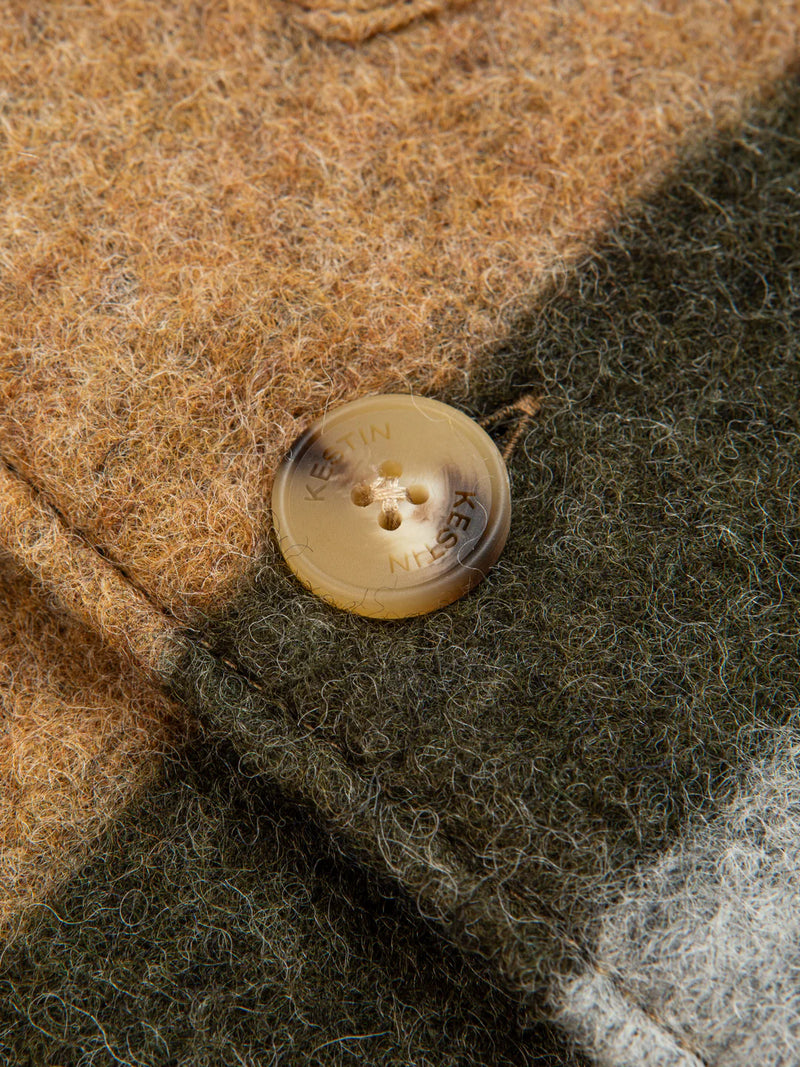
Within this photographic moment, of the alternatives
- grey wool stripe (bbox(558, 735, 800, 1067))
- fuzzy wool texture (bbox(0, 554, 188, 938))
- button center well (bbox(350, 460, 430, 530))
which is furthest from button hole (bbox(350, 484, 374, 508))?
grey wool stripe (bbox(558, 735, 800, 1067))

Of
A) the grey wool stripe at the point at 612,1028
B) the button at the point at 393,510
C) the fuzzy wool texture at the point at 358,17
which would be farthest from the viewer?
the fuzzy wool texture at the point at 358,17

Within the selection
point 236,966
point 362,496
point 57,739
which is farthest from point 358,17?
point 236,966

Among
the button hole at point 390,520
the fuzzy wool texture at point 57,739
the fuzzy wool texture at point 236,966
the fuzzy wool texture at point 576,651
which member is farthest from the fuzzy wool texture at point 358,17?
the fuzzy wool texture at point 236,966

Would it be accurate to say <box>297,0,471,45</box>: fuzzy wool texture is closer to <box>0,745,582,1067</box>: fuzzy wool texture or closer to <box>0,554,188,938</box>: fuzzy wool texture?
<box>0,554,188,938</box>: fuzzy wool texture

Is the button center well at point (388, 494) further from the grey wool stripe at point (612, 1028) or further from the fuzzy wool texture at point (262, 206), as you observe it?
the grey wool stripe at point (612, 1028)

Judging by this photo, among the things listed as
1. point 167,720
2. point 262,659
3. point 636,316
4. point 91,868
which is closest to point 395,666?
point 262,659

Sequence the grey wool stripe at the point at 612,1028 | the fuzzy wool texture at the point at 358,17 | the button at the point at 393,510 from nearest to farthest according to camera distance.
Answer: the grey wool stripe at the point at 612,1028, the button at the point at 393,510, the fuzzy wool texture at the point at 358,17

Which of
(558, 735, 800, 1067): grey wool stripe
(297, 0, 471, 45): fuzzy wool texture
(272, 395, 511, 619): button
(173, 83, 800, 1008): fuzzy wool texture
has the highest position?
(297, 0, 471, 45): fuzzy wool texture

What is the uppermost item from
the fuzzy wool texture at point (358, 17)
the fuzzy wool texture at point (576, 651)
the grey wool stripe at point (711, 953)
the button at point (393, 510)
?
the fuzzy wool texture at point (358, 17)
